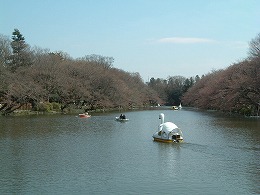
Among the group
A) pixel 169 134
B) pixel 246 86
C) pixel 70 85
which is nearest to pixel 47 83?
pixel 70 85

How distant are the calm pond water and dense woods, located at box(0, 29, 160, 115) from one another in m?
27.2

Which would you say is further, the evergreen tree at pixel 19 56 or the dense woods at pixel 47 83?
the evergreen tree at pixel 19 56

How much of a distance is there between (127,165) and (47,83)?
4430 centimetres

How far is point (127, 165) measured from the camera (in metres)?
18.3

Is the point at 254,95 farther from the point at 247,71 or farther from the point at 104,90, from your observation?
the point at 104,90

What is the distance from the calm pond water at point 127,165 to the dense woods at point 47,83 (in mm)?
27217

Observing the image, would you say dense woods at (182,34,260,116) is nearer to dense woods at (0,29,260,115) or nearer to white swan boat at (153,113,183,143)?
dense woods at (0,29,260,115)

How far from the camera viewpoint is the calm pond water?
14.4 metres

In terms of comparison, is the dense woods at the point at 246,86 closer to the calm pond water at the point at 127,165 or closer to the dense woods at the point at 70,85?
the dense woods at the point at 70,85

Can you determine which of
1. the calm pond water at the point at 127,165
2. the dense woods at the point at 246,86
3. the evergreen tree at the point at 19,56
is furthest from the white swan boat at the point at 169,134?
the evergreen tree at the point at 19,56

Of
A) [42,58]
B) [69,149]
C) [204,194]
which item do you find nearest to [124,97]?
[42,58]

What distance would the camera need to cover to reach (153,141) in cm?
2686

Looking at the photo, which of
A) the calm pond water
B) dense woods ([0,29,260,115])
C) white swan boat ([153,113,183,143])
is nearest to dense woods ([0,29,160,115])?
dense woods ([0,29,260,115])

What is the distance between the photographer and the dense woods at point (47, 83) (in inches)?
2146
